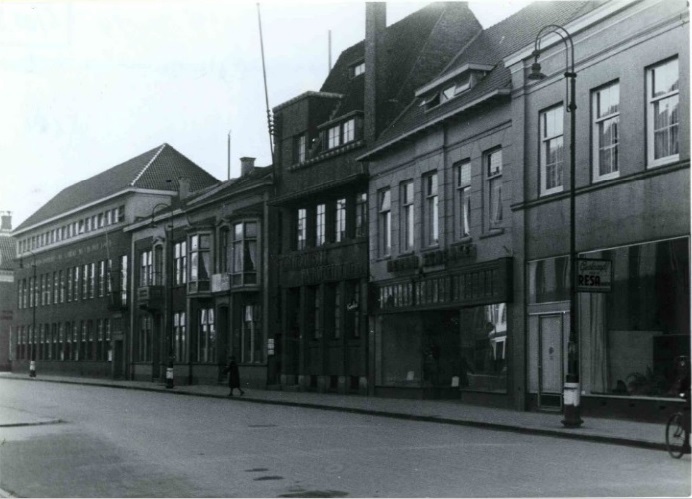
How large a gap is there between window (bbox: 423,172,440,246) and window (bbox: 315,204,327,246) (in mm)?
8444

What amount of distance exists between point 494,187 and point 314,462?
637 inches

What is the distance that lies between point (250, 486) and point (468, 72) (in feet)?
71.5

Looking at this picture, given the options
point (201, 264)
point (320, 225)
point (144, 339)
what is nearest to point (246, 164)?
point (201, 264)

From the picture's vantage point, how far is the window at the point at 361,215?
130ft

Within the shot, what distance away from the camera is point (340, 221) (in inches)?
1642

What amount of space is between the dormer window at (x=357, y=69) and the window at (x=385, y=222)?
8.35 metres

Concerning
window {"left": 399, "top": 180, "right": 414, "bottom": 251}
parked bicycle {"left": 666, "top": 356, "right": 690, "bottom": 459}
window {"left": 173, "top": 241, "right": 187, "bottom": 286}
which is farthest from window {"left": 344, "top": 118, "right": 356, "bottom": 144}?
parked bicycle {"left": 666, "top": 356, "right": 690, "bottom": 459}

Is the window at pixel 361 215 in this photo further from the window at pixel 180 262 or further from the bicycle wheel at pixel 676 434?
the bicycle wheel at pixel 676 434

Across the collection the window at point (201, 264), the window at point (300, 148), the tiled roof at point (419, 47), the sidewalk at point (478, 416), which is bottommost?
the sidewalk at point (478, 416)

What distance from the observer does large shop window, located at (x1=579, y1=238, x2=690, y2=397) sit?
22.5m

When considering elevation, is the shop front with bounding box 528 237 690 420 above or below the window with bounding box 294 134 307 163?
below

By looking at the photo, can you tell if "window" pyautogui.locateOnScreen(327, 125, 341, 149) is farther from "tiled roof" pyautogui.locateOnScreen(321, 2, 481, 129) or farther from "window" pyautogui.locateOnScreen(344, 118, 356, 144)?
"tiled roof" pyautogui.locateOnScreen(321, 2, 481, 129)

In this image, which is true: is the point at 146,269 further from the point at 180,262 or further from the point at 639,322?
the point at 639,322

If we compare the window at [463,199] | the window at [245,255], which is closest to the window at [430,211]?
the window at [463,199]
